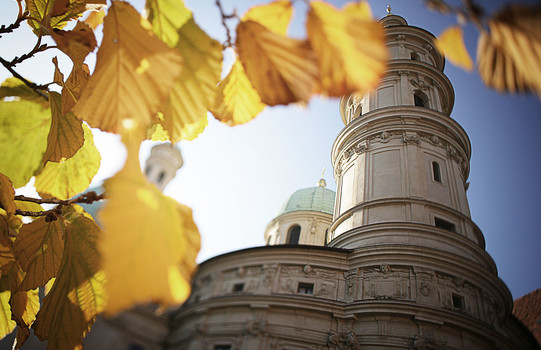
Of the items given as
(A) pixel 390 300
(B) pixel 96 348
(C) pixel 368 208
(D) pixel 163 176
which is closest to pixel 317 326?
(A) pixel 390 300

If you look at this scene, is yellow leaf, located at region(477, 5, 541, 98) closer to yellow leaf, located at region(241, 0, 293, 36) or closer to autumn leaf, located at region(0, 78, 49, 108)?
yellow leaf, located at region(241, 0, 293, 36)

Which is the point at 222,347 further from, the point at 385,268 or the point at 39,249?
the point at 39,249

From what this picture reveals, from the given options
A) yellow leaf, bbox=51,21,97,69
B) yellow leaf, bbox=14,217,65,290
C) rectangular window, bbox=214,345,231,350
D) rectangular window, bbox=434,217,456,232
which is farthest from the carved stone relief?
yellow leaf, bbox=51,21,97,69

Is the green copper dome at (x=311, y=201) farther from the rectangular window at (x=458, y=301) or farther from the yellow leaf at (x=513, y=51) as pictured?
the yellow leaf at (x=513, y=51)

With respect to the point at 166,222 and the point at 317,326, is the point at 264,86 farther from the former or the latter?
the point at 317,326

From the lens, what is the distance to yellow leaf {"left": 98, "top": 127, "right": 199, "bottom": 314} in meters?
0.33

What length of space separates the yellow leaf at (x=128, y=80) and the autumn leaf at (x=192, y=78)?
3.1 inches

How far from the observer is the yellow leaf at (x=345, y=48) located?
0.47m

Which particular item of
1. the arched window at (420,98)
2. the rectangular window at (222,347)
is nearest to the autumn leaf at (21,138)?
the rectangular window at (222,347)

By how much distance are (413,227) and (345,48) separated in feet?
40.7

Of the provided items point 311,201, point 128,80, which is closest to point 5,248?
point 128,80

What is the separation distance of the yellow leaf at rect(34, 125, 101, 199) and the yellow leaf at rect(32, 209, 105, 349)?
0.29 m

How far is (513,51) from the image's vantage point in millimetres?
396

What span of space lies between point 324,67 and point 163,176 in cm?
4201
